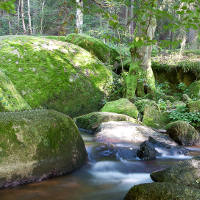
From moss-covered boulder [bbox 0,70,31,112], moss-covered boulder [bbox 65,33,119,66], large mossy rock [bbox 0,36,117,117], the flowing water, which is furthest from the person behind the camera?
moss-covered boulder [bbox 65,33,119,66]

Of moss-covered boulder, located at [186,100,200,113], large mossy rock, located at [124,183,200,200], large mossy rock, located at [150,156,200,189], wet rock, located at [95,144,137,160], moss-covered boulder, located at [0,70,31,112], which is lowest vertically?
wet rock, located at [95,144,137,160]

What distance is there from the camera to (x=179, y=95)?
10.6 metres

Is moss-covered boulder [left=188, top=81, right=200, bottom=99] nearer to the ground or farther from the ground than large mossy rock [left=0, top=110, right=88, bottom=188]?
nearer to the ground

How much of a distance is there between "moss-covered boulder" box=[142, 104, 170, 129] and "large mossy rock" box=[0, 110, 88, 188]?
4.49 metres

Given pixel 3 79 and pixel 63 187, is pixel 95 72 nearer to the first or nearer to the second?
pixel 3 79

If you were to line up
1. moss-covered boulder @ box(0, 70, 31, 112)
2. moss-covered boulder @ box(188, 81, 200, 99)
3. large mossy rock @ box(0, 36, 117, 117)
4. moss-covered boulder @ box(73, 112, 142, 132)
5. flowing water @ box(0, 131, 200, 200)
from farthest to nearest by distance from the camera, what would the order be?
moss-covered boulder @ box(188, 81, 200, 99)
large mossy rock @ box(0, 36, 117, 117)
moss-covered boulder @ box(73, 112, 142, 132)
moss-covered boulder @ box(0, 70, 31, 112)
flowing water @ box(0, 131, 200, 200)

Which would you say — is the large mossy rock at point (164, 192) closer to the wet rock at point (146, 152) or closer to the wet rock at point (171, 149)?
the wet rock at point (146, 152)

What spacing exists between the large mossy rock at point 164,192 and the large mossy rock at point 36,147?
1.29 m

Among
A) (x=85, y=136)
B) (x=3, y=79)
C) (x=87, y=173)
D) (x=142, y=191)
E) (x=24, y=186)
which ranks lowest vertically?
(x=85, y=136)

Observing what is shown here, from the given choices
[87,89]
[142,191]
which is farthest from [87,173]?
[87,89]

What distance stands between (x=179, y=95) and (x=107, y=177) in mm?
8353

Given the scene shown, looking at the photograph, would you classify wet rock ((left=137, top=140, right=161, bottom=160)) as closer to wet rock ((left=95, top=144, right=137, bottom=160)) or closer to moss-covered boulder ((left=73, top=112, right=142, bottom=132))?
wet rock ((left=95, top=144, right=137, bottom=160))

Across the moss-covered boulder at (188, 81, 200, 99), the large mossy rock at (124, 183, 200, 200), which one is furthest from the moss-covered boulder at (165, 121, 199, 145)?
the moss-covered boulder at (188, 81, 200, 99)

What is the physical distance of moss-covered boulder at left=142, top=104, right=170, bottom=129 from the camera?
289 inches
